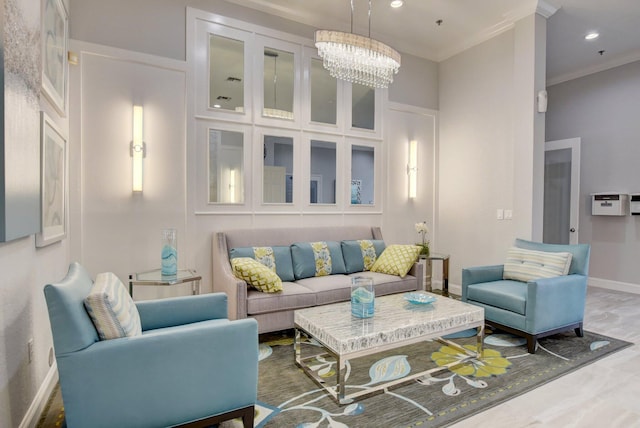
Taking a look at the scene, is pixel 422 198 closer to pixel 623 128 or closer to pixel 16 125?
pixel 623 128

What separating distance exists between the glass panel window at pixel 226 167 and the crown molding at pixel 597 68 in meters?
5.47

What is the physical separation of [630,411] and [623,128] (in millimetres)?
4668

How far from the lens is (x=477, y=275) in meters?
3.55

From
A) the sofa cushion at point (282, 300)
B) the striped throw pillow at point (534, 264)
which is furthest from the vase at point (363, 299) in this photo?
the striped throw pillow at point (534, 264)

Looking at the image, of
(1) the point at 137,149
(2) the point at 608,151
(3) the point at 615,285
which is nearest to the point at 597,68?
(2) the point at 608,151

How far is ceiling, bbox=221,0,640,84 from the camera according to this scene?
156 inches

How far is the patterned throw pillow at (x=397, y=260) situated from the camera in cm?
391

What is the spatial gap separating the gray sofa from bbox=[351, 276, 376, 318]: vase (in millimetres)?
828

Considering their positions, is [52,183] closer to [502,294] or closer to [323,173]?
[323,173]

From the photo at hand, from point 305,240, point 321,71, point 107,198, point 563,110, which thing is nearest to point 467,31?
point 321,71

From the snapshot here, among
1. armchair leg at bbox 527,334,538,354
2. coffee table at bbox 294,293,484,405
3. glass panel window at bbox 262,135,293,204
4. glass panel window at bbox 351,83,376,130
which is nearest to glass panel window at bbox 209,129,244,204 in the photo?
glass panel window at bbox 262,135,293,204

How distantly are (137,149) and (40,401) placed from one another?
7.15 feet

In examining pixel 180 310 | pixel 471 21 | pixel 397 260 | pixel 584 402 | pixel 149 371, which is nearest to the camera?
pixel 149 371

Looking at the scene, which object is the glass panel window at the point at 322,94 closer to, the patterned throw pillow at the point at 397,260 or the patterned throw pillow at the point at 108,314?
the patterned throw pillow at the point at 397,260
